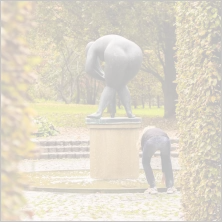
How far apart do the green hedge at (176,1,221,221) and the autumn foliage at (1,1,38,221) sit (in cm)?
298

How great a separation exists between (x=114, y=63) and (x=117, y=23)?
45.9 feet

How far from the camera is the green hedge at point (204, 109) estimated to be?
6.21 metres

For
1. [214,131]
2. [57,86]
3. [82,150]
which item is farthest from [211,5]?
[57,86]

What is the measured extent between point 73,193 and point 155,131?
74.2 inches

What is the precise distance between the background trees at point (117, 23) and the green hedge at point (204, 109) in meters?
16.8

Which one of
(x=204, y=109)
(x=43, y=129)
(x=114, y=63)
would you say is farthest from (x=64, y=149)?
(x=204, y=109)

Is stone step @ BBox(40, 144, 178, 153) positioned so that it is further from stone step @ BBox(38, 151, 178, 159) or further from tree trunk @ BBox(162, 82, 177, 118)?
tree trunk @ BBox(162, 82, 177, 118)

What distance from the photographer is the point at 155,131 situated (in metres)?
10.1

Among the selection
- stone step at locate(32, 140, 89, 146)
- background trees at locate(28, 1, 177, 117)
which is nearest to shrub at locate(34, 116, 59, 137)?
stone step at locate(32, 140, 89, 146)

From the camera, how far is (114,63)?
38.7 feet

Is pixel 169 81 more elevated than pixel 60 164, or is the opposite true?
pixel 169 81

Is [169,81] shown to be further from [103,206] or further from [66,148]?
[103,206]

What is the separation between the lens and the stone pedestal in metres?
11.8

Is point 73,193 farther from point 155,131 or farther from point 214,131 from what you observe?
point 214,131
